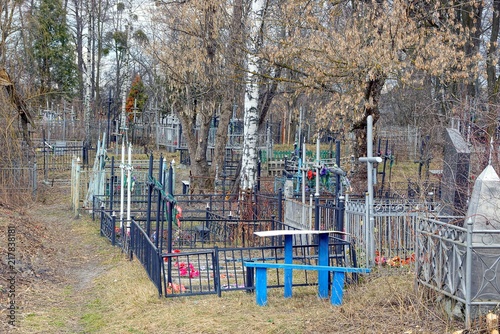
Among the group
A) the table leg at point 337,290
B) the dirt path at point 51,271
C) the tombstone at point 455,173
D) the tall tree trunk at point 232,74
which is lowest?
the dirt path at point 51,271

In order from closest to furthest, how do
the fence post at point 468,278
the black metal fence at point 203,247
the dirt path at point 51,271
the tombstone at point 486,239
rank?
the fence post at point 468,278, the tombstone at point 486,239, the dirt path at point 51,271, the black metal fence at point 203,247

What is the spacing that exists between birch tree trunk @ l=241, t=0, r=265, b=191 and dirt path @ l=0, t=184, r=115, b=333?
467cm

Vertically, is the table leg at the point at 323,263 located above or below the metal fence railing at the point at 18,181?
below

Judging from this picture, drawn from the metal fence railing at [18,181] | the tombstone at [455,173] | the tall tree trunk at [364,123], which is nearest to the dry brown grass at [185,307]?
the tombstone at [455,173]

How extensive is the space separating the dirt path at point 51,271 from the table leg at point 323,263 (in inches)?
129

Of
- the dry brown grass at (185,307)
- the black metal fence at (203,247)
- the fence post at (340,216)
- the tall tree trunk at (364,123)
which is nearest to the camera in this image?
the dry brown grass at (185,307)

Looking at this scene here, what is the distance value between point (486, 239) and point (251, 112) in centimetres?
1319

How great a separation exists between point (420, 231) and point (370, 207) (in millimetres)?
2735

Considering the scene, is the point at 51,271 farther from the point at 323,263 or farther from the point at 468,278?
the point at 468,278

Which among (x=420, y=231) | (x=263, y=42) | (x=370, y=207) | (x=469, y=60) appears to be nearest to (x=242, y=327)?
(x=420, y=231)

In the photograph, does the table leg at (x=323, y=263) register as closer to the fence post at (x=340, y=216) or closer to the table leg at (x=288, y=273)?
the table leg at (x=288, y=273)

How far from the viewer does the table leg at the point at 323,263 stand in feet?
29.9

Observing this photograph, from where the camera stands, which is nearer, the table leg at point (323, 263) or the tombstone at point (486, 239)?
the tombstone at point (486, 239)

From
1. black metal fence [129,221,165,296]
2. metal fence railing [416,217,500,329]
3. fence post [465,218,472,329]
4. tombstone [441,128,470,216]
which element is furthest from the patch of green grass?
tombstone [441,128,470,216]
